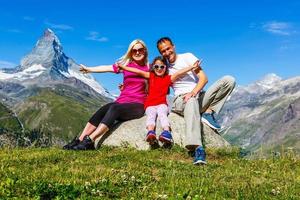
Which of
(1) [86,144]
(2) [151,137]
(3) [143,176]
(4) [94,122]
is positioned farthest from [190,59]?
(3) [143,176]

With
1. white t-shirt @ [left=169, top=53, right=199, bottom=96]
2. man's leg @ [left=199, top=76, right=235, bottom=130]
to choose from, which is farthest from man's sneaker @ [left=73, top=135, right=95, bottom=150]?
man's leg @ [left=199, top=76, right=235, bottom=130]

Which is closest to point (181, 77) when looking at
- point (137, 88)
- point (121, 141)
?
point (137, 88)

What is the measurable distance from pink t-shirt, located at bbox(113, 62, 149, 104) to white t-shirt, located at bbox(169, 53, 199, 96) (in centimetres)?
165

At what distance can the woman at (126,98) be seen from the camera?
20.2 m

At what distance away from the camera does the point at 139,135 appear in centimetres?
2122

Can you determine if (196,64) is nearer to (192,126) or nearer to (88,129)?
(192,126)

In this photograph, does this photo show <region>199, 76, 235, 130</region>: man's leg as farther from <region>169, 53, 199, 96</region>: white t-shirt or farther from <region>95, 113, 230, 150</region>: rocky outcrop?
<region>95, 113, 230, 150</region>: rocky outcrop

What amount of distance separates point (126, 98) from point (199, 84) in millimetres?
3992

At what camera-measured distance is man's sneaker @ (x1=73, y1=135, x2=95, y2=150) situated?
18.8 metres

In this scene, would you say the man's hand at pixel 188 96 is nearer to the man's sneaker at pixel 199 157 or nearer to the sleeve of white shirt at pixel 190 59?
the sleeve of white shirt at pixel 190 59

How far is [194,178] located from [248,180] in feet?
5.21

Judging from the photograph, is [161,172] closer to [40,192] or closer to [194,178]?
[194,178]

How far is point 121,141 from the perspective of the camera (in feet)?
69.4

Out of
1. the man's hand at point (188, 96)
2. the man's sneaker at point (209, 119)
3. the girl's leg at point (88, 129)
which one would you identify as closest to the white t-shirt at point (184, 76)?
the man's hand at point (188, 96)
